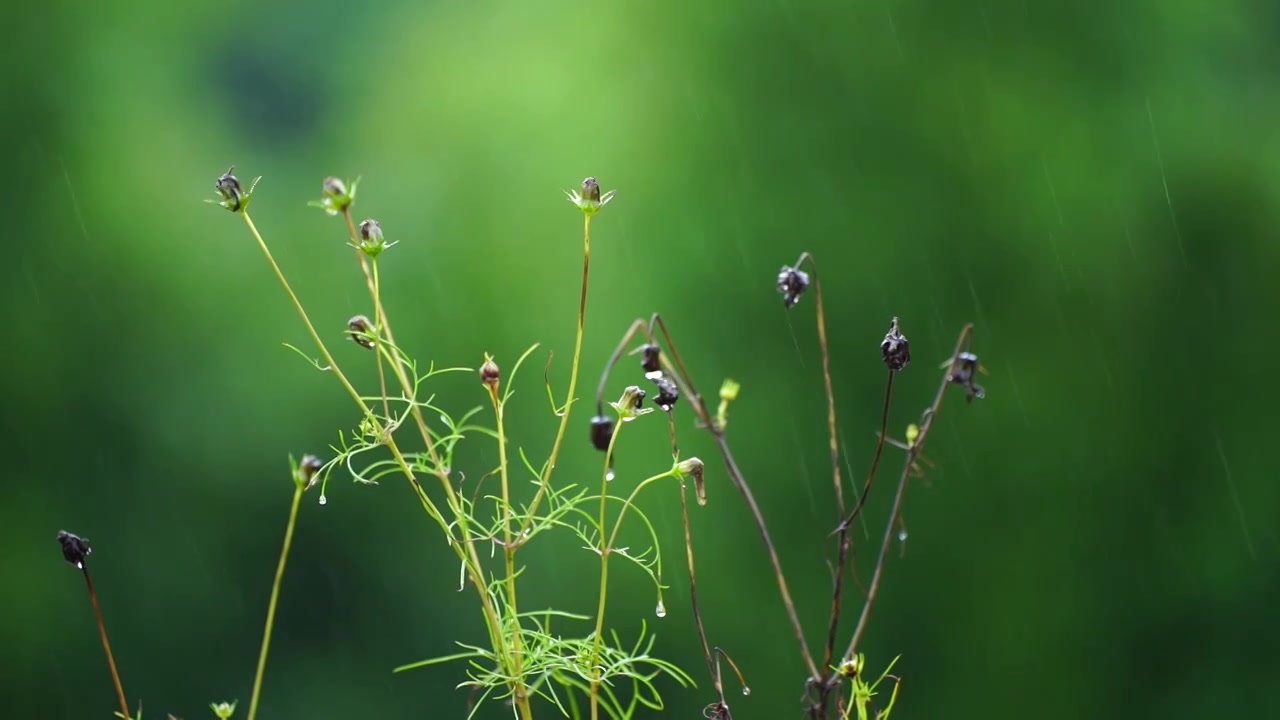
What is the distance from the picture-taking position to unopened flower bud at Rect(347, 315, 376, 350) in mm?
427

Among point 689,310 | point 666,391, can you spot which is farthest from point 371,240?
point 689,310

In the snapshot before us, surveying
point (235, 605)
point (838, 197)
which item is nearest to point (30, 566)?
point (235, 605)

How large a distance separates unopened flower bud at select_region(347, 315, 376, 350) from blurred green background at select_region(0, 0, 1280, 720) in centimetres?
258

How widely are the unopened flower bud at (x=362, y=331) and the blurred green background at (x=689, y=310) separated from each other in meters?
2.58

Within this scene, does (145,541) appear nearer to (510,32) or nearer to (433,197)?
(433,197)

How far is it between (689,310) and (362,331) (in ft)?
8.76

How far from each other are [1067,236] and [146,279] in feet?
8.31

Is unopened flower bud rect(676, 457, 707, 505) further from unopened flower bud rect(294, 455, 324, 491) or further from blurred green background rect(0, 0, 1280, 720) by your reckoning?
blurred green background rect(0, 0, 1280, 720)

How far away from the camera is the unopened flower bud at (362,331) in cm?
43

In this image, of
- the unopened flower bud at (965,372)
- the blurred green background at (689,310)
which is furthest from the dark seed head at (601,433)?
the blurred green background at (689,310)

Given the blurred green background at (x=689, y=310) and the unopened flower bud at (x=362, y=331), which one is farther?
the blurred green background at (x=689, y=310)

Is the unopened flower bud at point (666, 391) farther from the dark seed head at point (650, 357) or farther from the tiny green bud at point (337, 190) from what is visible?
the tiny green bud at point (337, 190)

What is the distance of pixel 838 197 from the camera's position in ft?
10.00

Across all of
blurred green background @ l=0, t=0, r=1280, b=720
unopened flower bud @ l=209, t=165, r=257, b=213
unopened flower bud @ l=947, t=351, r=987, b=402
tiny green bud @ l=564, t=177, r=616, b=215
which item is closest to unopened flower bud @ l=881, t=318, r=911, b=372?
unopened flower bud @ l=947, t=351, r=987, b=402
